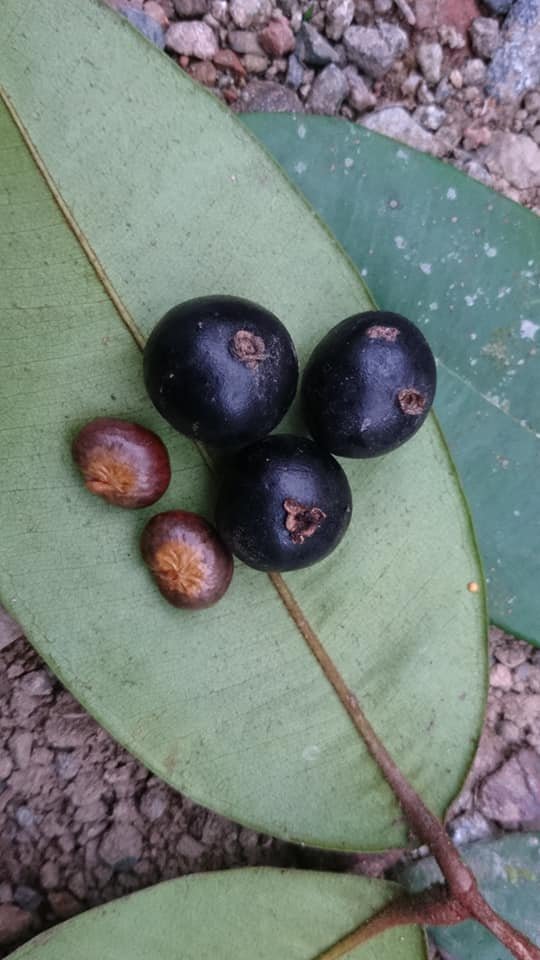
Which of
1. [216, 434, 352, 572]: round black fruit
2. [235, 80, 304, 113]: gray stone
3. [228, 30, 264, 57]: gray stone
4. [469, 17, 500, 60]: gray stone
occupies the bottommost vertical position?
[216, 434, 352, 572]: round black fruit

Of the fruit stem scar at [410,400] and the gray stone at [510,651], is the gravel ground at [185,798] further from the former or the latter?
the fruit stem scar at [410,400]

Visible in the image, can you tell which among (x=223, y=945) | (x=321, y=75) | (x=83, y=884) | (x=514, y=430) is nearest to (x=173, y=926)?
(x=223, y=945)

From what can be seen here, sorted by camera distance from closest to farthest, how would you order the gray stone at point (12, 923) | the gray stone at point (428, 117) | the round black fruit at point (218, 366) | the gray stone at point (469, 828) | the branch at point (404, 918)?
the round black fruit at point (218, 366) < the branch at point (404, 918) < the gray stone at point (12, 923) < the gray stone at point (469, 828) < the gray stone at point (428, 117)

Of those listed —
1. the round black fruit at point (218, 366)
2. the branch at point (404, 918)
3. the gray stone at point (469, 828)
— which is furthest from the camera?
the gray stone at point (469, 828)

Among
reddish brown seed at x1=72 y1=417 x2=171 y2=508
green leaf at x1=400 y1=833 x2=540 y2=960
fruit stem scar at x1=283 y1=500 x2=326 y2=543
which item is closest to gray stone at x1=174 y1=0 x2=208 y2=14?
reddish brown seed at x1=72 y1=417 x2=171 y2=508

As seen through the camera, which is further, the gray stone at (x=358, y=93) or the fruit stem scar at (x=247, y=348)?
the gray stone at (x=358, y=93)

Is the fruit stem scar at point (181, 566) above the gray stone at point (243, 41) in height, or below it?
below

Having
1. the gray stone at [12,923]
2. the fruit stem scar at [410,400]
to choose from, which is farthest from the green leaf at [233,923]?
the fruit stem scar at [410,400]

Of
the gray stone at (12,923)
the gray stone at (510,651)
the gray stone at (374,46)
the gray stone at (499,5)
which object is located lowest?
the gray stone at (12,923)

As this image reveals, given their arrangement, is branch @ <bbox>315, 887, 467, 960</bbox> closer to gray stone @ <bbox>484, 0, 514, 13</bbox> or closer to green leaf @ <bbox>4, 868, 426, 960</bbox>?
green leaf @ <bbox>4, 868, 426, 960</bbox>
